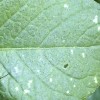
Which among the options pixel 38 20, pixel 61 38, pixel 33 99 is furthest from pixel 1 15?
pixel 33 99

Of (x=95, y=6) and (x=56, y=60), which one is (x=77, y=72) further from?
(x=95, y=6)

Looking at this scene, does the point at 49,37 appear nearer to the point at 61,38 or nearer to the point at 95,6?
the point at 61,38

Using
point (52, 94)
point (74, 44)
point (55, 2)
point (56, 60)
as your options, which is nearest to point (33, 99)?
point (52, 94)

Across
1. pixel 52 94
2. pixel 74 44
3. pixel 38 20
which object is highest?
pixel 38 20

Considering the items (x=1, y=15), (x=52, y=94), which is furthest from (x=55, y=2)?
(x=52, y=94)

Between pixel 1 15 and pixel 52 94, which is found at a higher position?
pixel 1 15

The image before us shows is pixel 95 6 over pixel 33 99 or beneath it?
over
